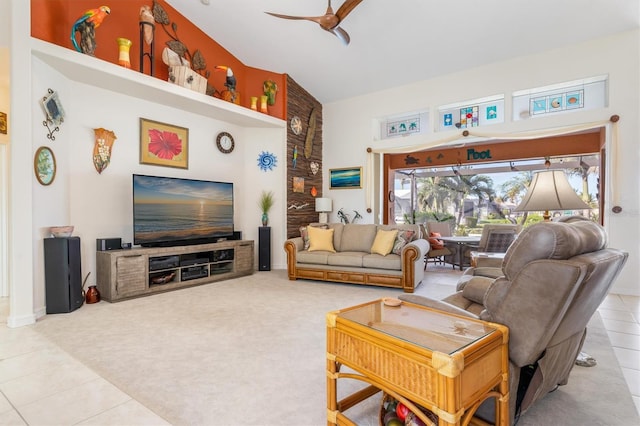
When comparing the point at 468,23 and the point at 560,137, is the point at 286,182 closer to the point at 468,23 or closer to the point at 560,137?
the point at 468,23

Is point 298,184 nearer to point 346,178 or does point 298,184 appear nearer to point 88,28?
point 346,178

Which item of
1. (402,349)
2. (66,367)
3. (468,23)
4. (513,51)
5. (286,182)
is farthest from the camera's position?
(286,182)

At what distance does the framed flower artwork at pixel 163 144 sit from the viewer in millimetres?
4680

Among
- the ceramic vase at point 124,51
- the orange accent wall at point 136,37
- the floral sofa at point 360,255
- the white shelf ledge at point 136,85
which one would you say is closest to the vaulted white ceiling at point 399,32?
the orange accent wall at point 136,37

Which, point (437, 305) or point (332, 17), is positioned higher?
point (332, 17)

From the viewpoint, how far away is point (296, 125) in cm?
634

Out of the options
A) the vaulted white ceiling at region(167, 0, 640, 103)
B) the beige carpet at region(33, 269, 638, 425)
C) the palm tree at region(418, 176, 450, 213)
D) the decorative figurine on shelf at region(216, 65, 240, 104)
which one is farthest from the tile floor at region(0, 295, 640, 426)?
the palm tree at region(418, 176, 450, 213)

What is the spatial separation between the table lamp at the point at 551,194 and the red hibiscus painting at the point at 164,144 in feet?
15.6

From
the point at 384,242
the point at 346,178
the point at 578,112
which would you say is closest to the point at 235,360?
the point at 384,242

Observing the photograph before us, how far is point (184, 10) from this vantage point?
4848 millimetres

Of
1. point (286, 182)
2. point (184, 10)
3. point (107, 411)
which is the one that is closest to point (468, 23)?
point (286, 182)

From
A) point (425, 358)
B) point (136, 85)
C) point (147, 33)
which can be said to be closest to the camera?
point (425, 358)

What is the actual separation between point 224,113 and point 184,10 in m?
1.56

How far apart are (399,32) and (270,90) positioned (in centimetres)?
252
